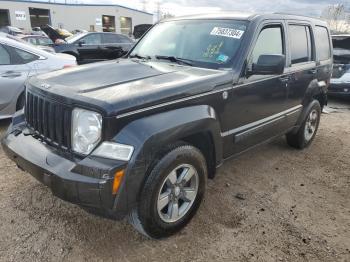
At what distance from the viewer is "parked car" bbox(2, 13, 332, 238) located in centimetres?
250

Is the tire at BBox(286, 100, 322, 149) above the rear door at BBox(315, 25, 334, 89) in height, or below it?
below

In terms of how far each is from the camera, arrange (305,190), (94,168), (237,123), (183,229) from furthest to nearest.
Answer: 1. (305,190)
2. (237,123)
3. (183,229)
4. (94,168)

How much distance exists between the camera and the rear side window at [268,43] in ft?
12.2

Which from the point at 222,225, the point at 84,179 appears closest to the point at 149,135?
the point at 84,179

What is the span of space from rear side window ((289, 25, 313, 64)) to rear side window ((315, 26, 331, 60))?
12.7 inches

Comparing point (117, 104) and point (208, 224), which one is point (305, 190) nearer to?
point (208, 224)

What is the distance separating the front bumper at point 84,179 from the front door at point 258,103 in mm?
1373

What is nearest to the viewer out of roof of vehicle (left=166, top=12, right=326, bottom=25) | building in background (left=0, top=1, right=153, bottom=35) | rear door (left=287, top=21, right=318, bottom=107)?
roof of vehicle (left=166, top=12, right=326, bottom=25)

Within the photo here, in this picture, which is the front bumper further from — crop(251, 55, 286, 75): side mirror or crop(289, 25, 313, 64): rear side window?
crop(289, 25, 313, 64): rear side window

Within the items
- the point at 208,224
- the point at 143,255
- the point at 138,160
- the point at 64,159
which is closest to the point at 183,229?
the point at 208,224

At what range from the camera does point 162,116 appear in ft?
8.96

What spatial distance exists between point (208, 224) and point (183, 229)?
25 cm

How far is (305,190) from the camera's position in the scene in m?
4.05

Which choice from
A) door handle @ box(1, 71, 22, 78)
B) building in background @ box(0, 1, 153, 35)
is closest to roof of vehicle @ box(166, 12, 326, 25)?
door handle @ box(1, 71, 22, 78)
